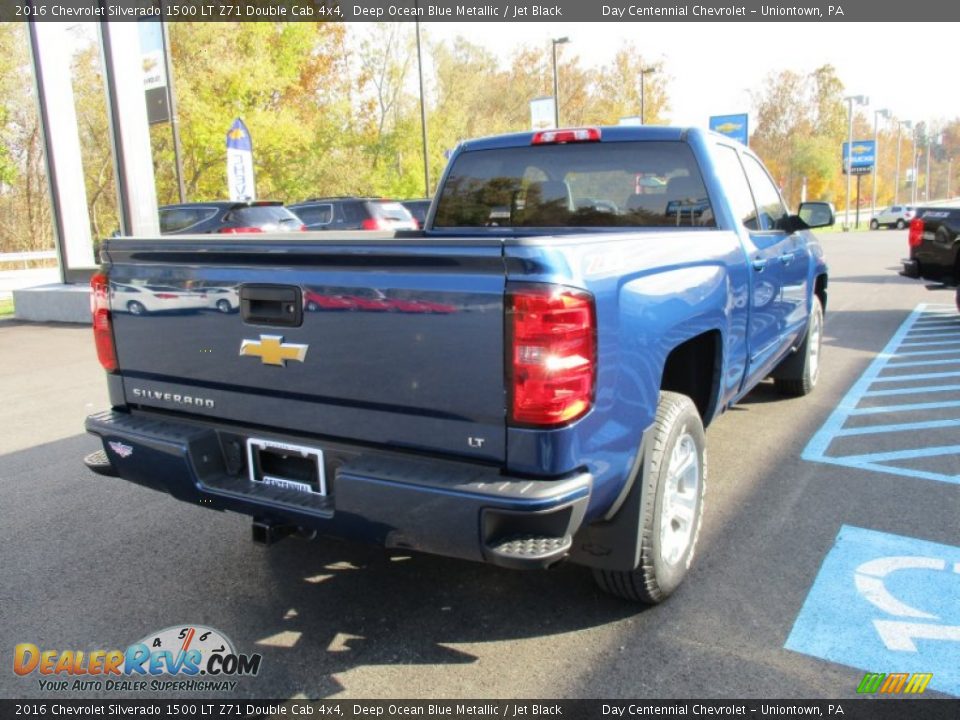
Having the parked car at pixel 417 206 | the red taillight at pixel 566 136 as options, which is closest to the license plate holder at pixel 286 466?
the red taillight at pixel 566 136

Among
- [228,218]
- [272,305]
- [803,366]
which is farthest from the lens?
[228,218]

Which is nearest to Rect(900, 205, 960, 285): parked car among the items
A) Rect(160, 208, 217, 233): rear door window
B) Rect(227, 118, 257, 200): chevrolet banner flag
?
Rect(160, 208, 217, 233): rear door window

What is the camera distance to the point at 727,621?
2.98m

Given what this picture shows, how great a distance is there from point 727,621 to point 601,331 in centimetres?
138

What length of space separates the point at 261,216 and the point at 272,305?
12061mm

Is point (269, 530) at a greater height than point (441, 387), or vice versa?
point (441, 387)

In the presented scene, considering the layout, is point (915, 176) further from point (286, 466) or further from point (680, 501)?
point (286, 466)

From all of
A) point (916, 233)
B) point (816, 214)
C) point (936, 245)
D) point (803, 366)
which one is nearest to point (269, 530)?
point (816, 214)

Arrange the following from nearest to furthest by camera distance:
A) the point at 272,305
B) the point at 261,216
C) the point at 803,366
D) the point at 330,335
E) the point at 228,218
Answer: the point at 330,335 → the point at 272,305 → the point at 803,366 → the point at 228,218 → the point at 261,216

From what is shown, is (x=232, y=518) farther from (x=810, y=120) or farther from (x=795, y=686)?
(x=810, y=120)

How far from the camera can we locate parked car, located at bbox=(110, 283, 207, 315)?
2.95 metres

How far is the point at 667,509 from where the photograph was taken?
3.08m

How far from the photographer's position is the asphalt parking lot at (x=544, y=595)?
2693mm

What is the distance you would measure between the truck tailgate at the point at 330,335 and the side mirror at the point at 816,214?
3.82 metres
